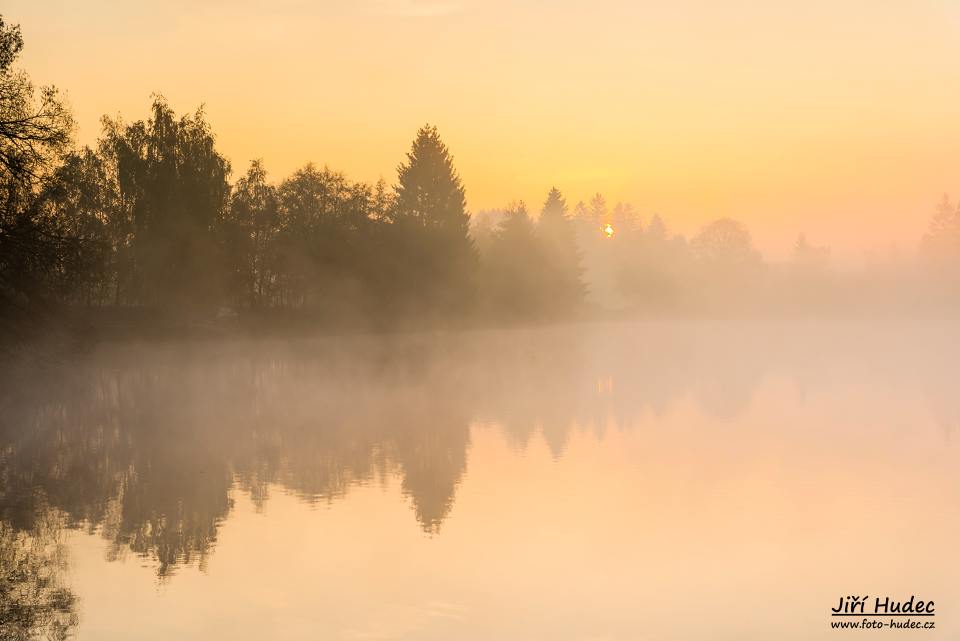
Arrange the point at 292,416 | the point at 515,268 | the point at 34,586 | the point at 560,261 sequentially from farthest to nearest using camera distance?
the point at 560,261 → the point at 515,268 → the point at 292,416 → the point at 34,586

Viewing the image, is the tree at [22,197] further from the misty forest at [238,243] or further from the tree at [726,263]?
the tree at [726,263]

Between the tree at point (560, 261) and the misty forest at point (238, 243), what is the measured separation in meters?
0.26

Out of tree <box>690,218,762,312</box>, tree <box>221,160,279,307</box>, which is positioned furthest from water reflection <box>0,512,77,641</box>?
tree <box>690,218,762,312</box>

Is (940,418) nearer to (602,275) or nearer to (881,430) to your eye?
(881,430)

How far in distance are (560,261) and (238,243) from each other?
4783 centimetres

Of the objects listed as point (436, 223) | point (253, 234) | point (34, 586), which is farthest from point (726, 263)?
point (34, 586)

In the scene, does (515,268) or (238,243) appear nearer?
(238,243)

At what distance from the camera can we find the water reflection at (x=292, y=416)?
18.3 m

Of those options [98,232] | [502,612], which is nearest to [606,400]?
[502,612]

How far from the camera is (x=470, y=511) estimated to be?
61.5ft

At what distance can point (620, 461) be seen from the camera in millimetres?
24344

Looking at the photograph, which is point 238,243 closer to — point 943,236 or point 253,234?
point 253,234

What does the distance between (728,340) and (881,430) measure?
55.9 metres

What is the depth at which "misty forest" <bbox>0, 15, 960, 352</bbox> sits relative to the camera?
38.7 meters
